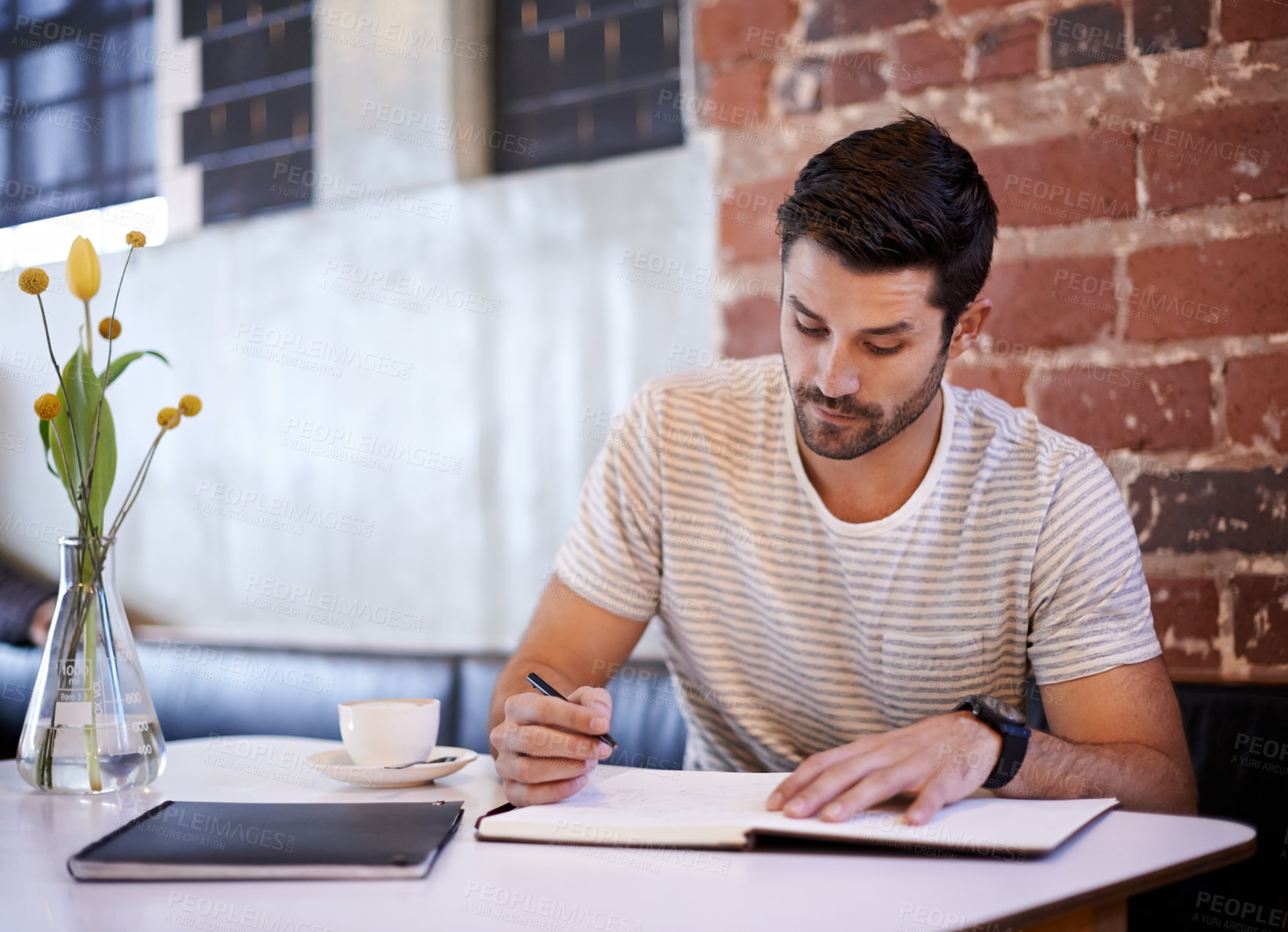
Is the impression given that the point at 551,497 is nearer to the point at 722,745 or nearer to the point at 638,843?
the point at 722,745

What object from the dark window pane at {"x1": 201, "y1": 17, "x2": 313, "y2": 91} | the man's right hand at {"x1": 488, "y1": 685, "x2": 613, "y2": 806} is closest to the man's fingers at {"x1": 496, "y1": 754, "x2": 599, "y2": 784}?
the man's right hand at {"x1": 488, "y1": 685, "x2": 613, "y2": 806}

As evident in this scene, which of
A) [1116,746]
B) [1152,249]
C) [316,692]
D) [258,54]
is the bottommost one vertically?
[316,692]

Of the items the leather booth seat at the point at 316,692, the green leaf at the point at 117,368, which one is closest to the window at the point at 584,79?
the leather booth seat at the point at 316,692

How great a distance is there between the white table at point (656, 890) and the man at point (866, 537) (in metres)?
0.27

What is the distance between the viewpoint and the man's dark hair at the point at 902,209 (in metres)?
1.12

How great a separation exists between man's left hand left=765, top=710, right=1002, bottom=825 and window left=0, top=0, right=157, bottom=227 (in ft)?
7.08

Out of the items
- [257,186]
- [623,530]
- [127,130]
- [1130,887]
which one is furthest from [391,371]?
[1130,887]

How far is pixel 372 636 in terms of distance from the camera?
2.06 metres

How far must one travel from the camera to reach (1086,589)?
44.9 inches

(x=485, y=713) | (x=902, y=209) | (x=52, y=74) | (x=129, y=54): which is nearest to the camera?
(x=902, y=209)

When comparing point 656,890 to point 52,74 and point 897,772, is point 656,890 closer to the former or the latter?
point 897,772

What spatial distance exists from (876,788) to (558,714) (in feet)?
0.82

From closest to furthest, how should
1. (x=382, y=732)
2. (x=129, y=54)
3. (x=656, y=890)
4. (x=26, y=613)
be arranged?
(x=656, y=890), (x=382, y=732), (x=26, y=613), (x=129, y=54)

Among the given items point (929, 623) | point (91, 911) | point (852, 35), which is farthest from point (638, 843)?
point (852, 35)
